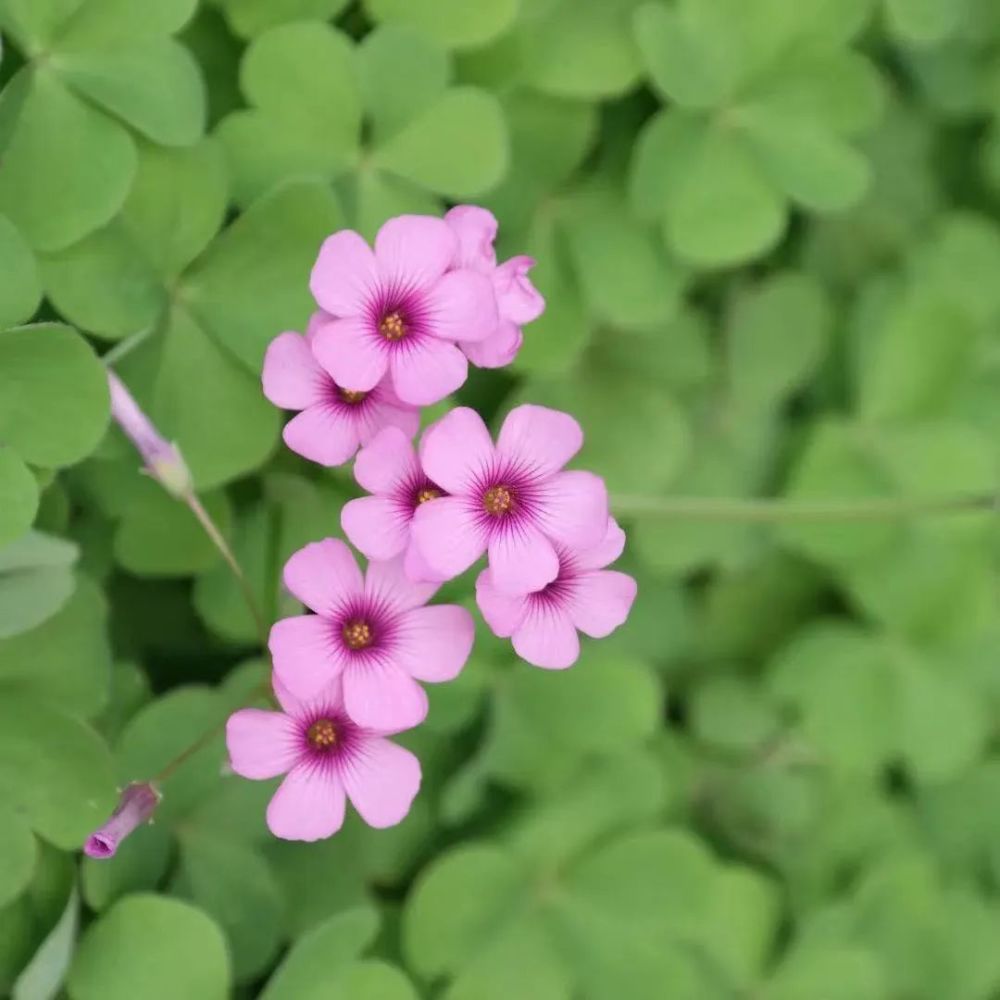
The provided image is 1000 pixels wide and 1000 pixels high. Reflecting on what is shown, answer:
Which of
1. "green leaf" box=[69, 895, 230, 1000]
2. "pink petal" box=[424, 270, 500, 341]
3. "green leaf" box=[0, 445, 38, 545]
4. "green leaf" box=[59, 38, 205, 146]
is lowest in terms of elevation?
"green leaf" box=[69, 895, 230, 1000]

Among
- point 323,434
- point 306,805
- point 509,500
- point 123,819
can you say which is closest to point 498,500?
point 509,500

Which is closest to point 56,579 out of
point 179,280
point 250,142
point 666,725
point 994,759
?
point 179,280

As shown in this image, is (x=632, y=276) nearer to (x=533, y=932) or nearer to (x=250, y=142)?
(x=250, y=142)

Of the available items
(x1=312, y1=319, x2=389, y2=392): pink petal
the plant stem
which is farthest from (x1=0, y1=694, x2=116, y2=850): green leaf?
the plant stem

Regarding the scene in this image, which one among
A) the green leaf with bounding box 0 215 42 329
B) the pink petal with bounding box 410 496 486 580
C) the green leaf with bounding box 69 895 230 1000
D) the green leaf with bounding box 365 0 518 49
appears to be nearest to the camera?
the pink petal with bounding box 410 496 486 580

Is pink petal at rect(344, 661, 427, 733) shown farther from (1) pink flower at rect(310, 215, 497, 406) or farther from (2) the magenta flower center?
(1) pink flower at rect(310, 215, 497, 406)

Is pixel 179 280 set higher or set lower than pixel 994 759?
higher
